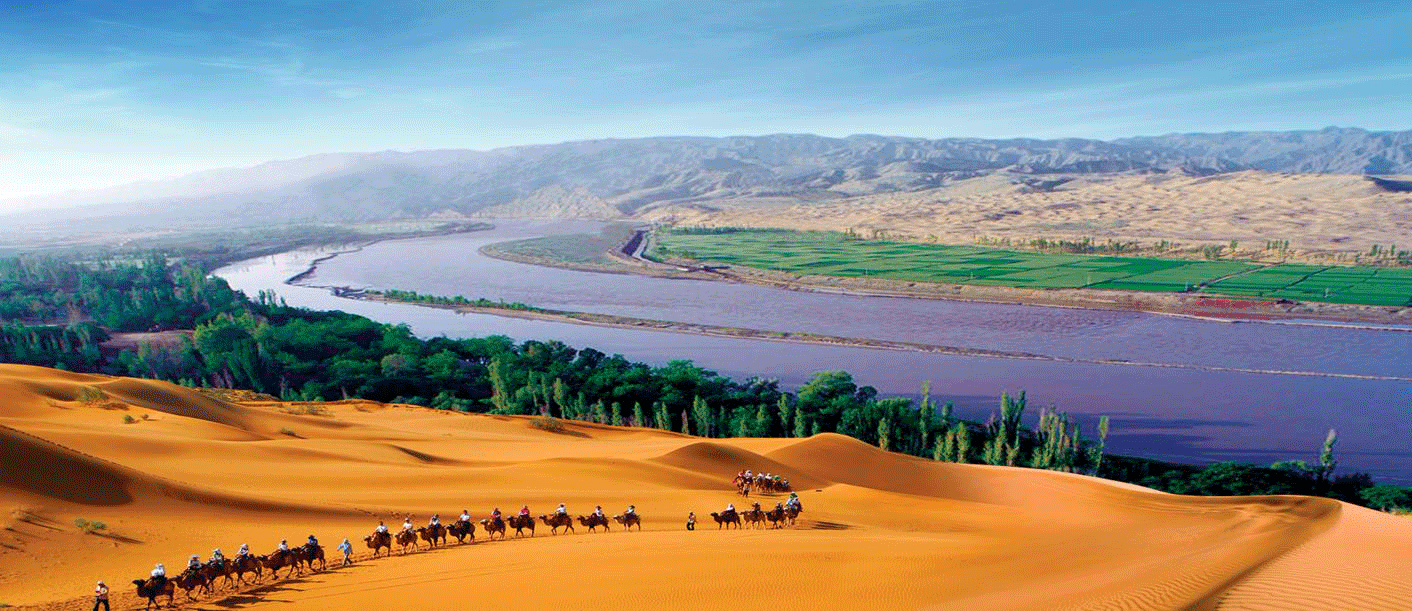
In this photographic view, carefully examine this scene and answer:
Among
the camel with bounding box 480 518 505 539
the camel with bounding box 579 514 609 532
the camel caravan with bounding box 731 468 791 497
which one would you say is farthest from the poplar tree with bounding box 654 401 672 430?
the camel with bounding box 480 518 505 539

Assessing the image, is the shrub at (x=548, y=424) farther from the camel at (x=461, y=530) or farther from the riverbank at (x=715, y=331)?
the riverbank at (x=715, y=331)

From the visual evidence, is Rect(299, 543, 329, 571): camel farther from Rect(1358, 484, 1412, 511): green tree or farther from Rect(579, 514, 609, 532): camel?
Rect(1358, 484, 1412, 511): green tree

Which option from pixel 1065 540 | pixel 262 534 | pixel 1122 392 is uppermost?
pixel 262 534

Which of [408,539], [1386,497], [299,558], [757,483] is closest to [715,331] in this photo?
[1386,497]

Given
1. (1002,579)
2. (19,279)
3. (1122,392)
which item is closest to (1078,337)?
(1122,392)

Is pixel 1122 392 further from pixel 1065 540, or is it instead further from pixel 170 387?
pixel 170 387

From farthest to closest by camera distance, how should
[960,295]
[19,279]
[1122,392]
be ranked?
[19,279] → [960,295] → [1122,392]
